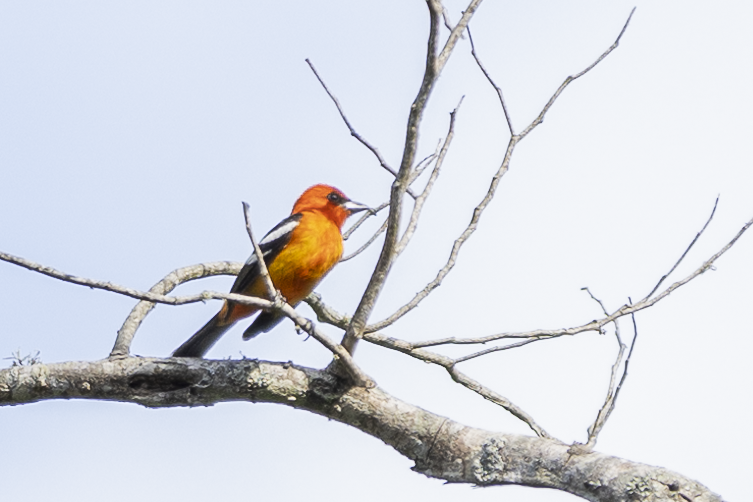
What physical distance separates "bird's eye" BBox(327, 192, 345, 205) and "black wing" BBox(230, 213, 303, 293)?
1.32 feet

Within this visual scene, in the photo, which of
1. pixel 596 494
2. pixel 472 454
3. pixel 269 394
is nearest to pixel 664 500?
pixel 596 494

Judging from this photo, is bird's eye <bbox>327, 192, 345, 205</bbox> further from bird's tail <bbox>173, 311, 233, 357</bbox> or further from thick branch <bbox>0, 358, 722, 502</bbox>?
thick branch <bbox>0, 358, 722, 502</bbox>

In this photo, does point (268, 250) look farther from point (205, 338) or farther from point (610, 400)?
point (610, 400)

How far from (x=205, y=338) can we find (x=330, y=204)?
56.3 inches

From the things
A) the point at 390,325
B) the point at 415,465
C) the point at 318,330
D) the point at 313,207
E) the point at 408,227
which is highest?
the point at 313,207

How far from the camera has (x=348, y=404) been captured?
4.02m

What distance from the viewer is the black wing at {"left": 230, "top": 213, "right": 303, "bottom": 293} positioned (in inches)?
225

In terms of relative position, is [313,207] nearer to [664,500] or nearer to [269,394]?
[269,394]

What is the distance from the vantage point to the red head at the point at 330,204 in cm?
640

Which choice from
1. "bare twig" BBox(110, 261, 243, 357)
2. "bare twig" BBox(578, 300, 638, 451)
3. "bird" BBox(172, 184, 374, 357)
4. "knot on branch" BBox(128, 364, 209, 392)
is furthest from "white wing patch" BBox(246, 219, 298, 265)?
"bare twig" BBox(578, 300, 638, 451)

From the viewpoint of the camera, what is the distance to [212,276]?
18.6 ft


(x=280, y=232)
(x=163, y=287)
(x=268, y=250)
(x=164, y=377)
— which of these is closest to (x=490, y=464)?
(x=164, y=377)

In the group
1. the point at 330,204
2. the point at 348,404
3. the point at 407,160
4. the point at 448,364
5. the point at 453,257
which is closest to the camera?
the point at 407,160

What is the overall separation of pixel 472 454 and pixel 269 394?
3.47 feet
